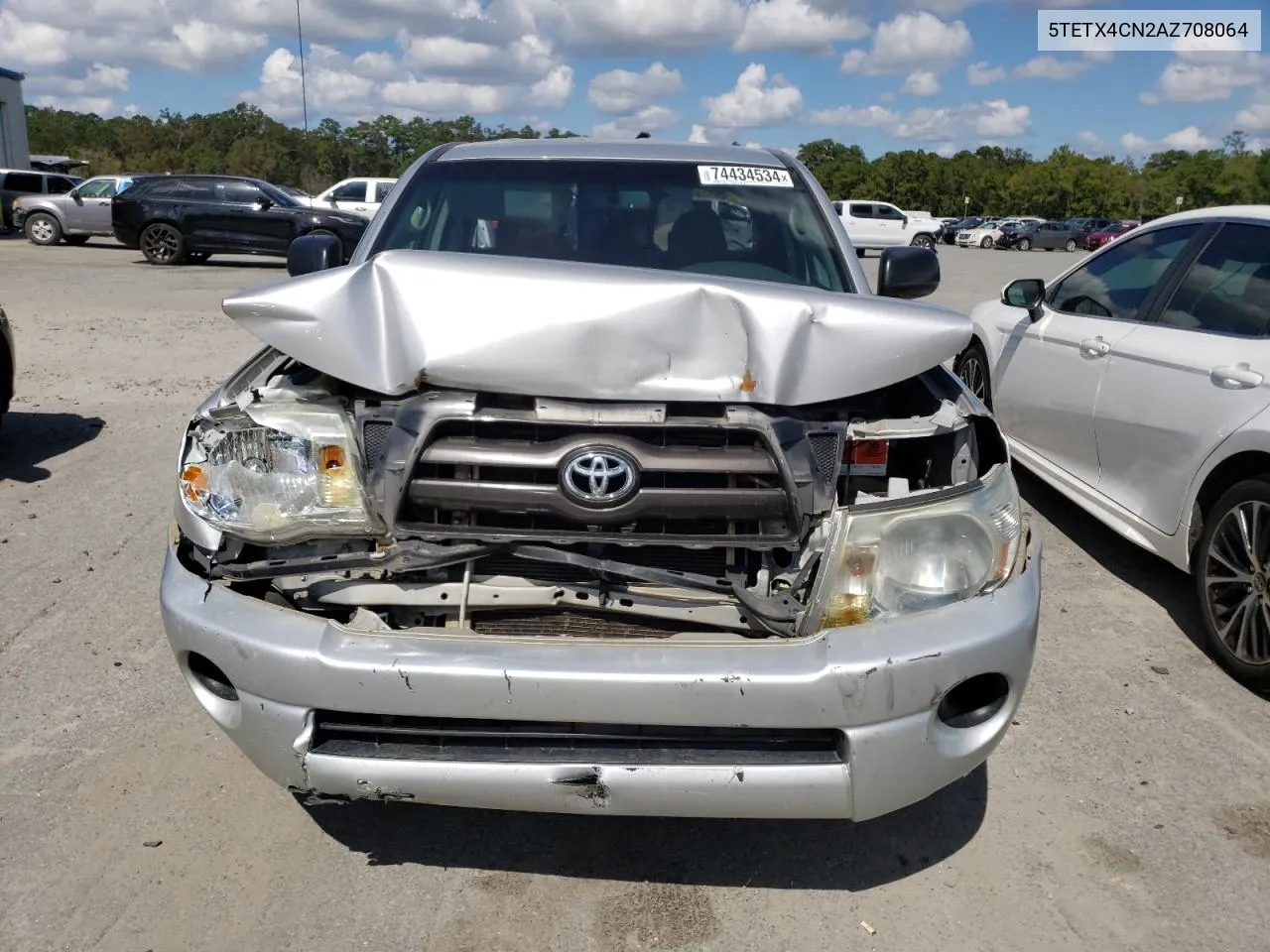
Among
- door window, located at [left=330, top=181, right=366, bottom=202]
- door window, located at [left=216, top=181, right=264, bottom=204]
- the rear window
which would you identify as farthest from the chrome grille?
the rear window

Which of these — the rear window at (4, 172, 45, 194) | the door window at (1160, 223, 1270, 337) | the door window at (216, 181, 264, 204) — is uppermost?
the rear window at (4, 172, 45, 194)

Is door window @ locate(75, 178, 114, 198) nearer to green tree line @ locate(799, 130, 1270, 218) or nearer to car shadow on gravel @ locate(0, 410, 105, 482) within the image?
car shadow on gravel @ locate(0, 410, 105, 482)

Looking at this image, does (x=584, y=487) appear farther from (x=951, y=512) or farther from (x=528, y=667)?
(x=951, y=512)

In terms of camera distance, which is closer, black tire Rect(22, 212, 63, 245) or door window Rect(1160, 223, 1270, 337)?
door window Rect(1160, 223, 1270, 337)

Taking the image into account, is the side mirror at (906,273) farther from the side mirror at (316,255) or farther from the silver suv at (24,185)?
the silver suv at (24,185)

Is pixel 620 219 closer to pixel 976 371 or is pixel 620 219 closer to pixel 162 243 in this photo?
pixel 976 371

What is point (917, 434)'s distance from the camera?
262 centimetres

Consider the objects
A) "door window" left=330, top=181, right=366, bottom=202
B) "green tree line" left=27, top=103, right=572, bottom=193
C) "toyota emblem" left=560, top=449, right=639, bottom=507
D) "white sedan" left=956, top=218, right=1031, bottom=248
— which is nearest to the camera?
"toyota emblem" left=560, top=449, right=639, bottom=507

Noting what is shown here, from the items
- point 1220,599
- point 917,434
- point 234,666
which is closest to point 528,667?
point 234,666

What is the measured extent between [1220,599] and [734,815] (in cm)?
258

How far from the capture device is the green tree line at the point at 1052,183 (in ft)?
243

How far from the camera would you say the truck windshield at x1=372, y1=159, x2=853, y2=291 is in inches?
149

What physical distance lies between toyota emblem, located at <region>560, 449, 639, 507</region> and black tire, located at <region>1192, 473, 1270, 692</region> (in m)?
2.52

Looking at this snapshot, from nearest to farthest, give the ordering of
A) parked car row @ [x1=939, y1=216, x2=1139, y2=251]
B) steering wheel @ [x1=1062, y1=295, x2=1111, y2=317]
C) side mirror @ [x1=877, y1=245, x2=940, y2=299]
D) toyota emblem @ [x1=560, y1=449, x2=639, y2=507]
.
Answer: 1. toyota emblem @ [x1=560, y1=449, x2=639, y2=507]
2. side mirror @ [x1=877, y1=245, x2=940, y2=299]
3. steering wheel @ [x1=1062, y1=295, x2=1111, y2=317]
4. parked car row @ [x1=939, y1=216, x2=1139, y2=251]
